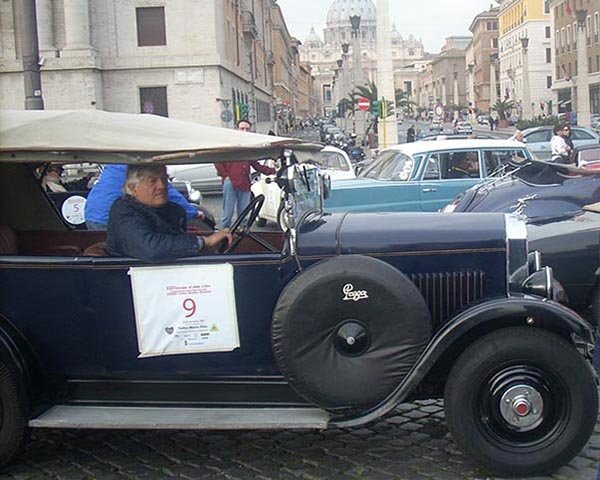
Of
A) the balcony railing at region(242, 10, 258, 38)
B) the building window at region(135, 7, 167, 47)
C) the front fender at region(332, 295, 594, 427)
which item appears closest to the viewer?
the front fender at region(332, 295, 594, 427)

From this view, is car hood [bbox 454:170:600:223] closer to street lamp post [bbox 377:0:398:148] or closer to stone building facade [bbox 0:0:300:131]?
street lamp post [bbox 377:0:398:148]

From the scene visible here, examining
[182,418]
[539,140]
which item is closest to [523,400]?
[182,418]

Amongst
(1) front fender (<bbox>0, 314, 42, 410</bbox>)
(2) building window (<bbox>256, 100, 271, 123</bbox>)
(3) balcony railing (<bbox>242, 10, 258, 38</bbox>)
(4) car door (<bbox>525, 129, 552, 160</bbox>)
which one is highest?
(3) balcony railing (<bbox>242, 10, 258, 38</bbox>)

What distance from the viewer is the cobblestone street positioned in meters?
4.66

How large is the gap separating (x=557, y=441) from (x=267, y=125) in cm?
6658

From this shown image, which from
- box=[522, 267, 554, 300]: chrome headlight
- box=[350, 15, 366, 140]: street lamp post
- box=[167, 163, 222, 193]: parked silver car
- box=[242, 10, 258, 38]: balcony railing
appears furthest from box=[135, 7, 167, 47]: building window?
box=[522, 267, 554, 300]: chrome headlight

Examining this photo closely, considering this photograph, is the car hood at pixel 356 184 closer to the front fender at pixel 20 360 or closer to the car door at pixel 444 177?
the car door at pixel 444 177

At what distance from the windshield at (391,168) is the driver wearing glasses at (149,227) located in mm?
7349

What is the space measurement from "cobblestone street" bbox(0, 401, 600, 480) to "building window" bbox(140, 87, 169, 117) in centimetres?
3408

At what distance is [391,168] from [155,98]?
27.7 metres

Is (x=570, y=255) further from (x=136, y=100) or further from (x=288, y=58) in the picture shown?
(x=288, y=58)

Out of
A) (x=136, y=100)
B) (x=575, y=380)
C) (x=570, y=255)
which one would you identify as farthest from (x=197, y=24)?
(x=575, y=380)

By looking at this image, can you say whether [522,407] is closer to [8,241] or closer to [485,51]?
[8,241]

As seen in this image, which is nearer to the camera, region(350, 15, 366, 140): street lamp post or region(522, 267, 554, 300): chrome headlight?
region(522, 267, 554, 300): chrome headlight
